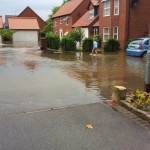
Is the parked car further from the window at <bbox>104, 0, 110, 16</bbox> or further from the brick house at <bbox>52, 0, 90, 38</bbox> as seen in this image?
the brick house at <bbox>52, 0, 90, 38</bbox>

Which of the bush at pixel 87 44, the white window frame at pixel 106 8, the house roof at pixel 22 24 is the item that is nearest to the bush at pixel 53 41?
the bush at pixel 87 44

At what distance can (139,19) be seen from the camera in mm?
27234

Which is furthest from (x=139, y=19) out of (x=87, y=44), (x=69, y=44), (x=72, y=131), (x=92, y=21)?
(x=72, y=131)

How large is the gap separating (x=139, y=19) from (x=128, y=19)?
1419mm

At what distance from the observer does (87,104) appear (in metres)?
7.16

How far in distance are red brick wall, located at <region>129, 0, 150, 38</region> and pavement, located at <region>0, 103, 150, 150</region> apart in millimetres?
21676

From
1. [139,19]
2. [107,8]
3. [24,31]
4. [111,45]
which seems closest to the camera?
[111,45]

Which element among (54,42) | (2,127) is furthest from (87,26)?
(2,127)

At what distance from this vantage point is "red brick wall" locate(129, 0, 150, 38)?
2684 centimetres

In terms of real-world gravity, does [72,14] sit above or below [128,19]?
above

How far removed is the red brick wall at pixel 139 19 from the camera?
26844 mm

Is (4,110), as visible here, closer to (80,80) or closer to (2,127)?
(2,127)

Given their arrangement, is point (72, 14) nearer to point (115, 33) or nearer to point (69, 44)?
point (115, 33)

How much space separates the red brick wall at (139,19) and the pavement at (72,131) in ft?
71.1
